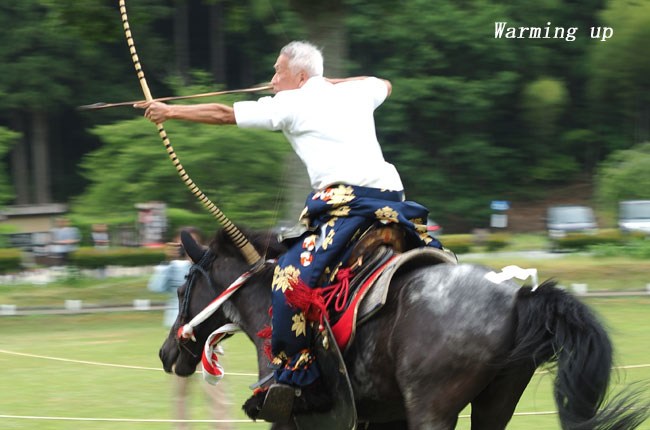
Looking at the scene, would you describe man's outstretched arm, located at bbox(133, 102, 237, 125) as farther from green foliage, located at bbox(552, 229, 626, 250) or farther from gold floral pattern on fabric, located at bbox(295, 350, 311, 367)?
green foliage, located at bbox(552, 229, 626, 250)

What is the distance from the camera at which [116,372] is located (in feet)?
39.9

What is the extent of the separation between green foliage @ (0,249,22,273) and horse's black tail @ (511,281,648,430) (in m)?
23.8

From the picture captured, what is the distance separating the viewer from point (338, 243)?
5012 millimetres

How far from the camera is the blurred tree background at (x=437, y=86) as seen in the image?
1839 inches

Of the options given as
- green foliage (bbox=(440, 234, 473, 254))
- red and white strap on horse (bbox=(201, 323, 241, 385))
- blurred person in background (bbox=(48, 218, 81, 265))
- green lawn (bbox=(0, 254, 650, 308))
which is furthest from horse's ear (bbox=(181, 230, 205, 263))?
blurred person in background (bbox=(48, 218, 81, 265))

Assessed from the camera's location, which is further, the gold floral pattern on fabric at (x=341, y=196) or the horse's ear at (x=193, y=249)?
the horse's ear at (x=193, y=249)

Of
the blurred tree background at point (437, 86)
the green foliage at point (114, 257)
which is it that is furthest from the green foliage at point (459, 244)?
the blurred tree background at point (437, 86)

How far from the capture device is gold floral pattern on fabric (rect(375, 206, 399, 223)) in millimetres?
5023

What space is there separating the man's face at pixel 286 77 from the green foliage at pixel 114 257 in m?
21.6

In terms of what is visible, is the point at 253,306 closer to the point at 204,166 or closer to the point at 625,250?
the point at 204,166

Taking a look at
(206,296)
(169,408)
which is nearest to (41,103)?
(169,408)

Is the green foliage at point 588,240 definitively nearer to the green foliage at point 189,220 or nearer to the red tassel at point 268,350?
the green foliage at point 189,220

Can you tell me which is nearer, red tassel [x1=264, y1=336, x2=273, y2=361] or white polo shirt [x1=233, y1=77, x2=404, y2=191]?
white polo shirt [x1=233, y1=77, x2=404, y2=191]

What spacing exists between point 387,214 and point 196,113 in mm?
1116
